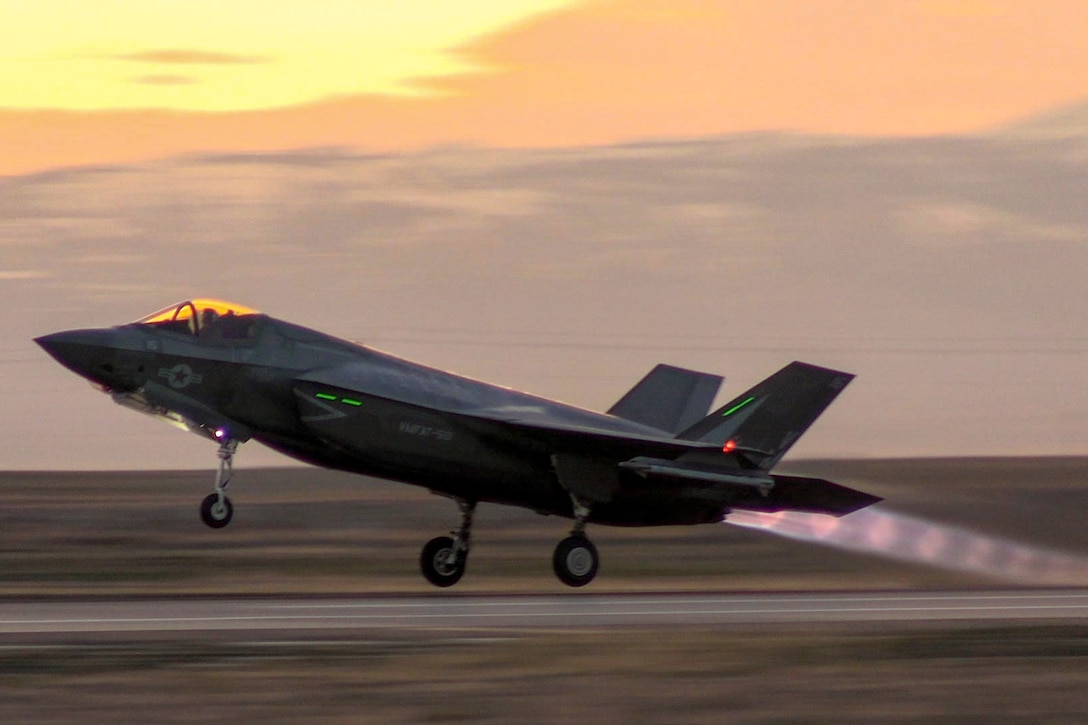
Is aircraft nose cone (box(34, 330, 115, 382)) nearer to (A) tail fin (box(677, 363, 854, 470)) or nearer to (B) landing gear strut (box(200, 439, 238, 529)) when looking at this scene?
(B) landing gear strut (box(200, 439, 238, 529))

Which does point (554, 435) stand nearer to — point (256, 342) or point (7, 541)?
point (256, 342)

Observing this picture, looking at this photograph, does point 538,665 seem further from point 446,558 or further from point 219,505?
point 446,558

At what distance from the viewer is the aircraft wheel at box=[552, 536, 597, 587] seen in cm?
2503

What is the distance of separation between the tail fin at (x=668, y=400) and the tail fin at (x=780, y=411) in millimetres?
3182

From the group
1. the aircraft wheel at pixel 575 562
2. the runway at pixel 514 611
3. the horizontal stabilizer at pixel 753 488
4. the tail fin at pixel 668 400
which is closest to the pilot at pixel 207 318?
the runway at pixel 514 611

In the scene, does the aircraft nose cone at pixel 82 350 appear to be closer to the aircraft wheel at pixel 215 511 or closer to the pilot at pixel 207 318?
the pilot at pixel 207 318

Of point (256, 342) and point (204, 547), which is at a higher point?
point (256, 342)

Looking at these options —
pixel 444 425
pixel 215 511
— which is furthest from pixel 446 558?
pixel 215 511

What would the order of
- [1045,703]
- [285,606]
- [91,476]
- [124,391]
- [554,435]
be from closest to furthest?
[1045,703] < [124,391] < [554,435] < [285,606] < [91,476]

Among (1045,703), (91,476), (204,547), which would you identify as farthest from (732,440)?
(91,476)

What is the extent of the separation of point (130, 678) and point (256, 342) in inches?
259

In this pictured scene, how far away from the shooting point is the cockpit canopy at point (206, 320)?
23266mm

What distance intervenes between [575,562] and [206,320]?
719 centimetres

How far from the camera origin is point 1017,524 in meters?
44.9
